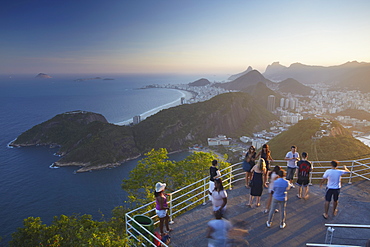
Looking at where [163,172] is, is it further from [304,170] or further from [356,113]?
[356,113]

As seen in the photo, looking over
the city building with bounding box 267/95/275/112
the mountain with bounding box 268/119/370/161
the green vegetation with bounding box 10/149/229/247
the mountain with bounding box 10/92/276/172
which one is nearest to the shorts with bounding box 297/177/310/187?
the green vegetation with bounding box 10/149/229/247

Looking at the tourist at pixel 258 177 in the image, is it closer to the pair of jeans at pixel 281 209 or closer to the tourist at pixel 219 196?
the pair of jeans at pixel 281 209

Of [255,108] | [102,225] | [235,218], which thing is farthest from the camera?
[255,108]

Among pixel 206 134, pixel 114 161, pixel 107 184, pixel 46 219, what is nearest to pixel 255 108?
pixel 206 134

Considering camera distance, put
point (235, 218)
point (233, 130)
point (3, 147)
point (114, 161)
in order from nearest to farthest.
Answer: point (235, 218), point (114, 161), point (3, 147), point (233, 130)

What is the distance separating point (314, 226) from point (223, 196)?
2572 mm

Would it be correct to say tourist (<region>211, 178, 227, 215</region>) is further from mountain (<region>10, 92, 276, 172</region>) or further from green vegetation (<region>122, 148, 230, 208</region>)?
mountain (<region>10, 92, 276, 172</region>)

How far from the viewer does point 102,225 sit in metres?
11.4

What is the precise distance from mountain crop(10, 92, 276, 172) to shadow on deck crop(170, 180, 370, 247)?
4997 centimetres

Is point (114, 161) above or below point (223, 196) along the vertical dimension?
below

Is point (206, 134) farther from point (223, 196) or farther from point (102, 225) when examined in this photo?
point (223, 196)

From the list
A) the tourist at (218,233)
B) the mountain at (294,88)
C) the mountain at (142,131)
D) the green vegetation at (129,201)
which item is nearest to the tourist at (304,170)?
the tourist at (218,233)

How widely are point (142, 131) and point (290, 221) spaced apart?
224 ft

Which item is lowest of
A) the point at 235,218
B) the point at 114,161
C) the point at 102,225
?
the point at 114,161
